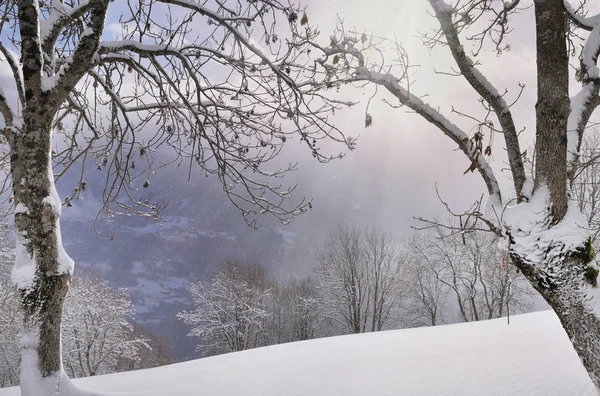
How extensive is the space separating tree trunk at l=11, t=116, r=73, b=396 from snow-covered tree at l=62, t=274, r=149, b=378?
21122 mm

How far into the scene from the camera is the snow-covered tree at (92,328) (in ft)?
70.6

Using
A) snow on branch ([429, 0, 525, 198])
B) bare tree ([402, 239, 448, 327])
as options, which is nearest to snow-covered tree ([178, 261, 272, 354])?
bare tree ([402, 239, 448, 327])

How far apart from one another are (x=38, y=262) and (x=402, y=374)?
12.5ft

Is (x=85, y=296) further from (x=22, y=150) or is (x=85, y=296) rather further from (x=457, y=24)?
(x=457, y=24)

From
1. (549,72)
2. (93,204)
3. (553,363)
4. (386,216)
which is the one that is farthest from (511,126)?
(93,204)

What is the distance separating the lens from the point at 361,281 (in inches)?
1050

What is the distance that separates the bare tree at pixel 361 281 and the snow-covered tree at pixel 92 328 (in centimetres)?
1277

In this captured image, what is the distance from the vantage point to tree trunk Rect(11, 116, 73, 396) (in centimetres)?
287

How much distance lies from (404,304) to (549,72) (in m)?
27.4

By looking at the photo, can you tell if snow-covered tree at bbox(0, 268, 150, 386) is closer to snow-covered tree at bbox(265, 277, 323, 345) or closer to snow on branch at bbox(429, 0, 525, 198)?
snow-covered tree at bbox(265, 277, 323, 345)

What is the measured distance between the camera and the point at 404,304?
2778 centimetres

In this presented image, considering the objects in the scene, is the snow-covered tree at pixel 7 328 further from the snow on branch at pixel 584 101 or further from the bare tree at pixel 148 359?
the snow on branch at pixel 584 101

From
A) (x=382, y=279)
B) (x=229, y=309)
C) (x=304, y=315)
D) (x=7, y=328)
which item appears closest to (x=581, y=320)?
(x=7, y=328)

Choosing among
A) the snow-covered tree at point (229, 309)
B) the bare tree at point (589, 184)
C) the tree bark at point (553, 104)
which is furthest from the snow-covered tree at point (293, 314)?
the tree bark at point (553, 104)
